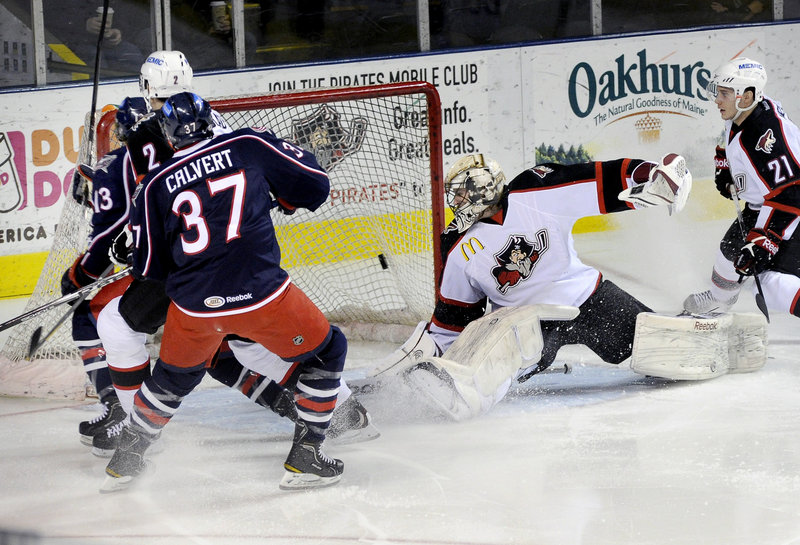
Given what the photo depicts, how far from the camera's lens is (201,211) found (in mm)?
2363

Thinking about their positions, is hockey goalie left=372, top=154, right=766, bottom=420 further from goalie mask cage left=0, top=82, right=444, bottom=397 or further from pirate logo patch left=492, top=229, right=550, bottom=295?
goalie mask cage left=0, top=82, right=444, bottom=397

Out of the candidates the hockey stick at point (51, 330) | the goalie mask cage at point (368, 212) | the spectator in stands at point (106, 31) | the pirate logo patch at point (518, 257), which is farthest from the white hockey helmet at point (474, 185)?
the spectator in stands at point (106, 31)

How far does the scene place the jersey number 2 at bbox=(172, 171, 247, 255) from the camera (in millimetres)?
2363

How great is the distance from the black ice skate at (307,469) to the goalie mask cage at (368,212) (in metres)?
1.56

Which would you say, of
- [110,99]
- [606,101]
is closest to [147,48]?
[110,99]

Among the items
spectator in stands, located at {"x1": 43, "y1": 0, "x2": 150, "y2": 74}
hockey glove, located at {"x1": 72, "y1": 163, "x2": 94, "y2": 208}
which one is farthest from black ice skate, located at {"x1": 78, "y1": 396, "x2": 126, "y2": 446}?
spectator in stands, located at {"x1": 43, "y1": 0, "x2": 150, "y2": 74}

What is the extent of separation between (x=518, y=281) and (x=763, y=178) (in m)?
1.07

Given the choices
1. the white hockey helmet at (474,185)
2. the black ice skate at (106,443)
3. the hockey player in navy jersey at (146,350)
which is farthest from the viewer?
the white hockey helmet at (474,185)

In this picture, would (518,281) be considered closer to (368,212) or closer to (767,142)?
(767,142)

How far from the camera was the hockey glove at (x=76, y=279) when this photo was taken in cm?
298

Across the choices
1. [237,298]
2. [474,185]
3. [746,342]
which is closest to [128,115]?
[237,298]

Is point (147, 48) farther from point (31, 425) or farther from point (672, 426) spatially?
point (672, 426)

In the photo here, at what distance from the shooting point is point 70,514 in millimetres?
2441

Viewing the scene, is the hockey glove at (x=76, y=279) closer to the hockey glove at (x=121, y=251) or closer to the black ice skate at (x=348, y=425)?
the hockey glove at (x=121, y=251)
